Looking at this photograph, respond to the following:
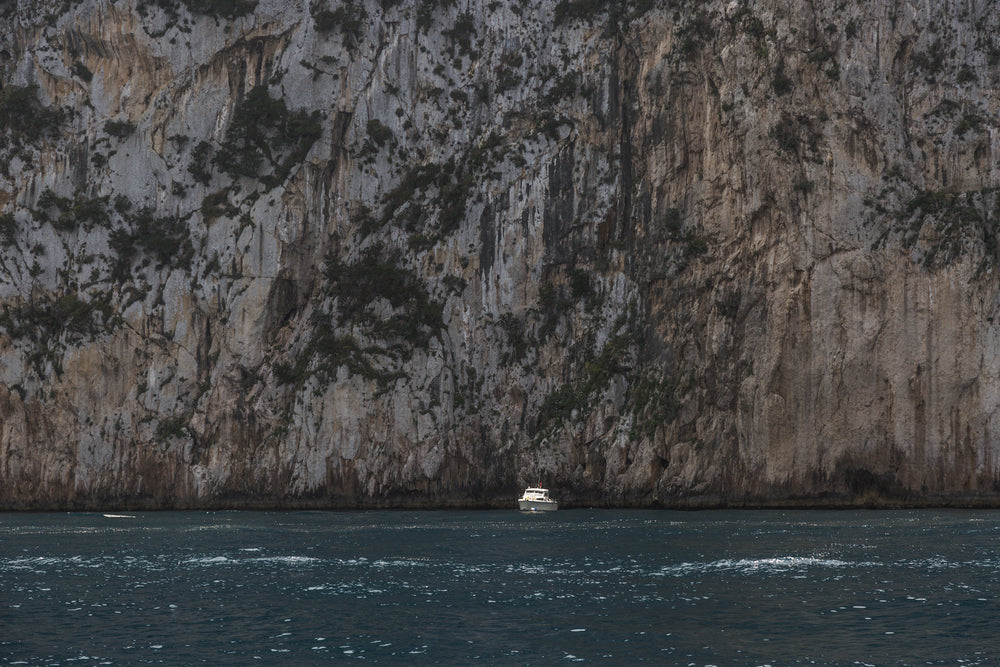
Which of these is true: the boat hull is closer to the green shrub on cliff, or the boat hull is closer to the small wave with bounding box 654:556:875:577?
the small wave with bounding box 654:556:875:577

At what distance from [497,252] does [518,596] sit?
2474 inches

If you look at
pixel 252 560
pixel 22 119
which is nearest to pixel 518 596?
pixel 252 560

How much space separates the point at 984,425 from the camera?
7169 cm

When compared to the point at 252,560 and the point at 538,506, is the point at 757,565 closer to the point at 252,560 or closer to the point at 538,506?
the point at 252,560

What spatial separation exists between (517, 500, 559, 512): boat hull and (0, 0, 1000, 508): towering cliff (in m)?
4.68

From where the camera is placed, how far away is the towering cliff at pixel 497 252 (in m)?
→ 76.2

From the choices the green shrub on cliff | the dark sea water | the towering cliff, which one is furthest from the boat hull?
the green shrub on cliff

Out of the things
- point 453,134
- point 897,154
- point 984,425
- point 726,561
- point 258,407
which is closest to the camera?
point 726,561

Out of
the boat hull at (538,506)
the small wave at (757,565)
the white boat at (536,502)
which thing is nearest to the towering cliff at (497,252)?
the white boat at (536,502)

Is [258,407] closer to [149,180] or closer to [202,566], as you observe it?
[149,180]

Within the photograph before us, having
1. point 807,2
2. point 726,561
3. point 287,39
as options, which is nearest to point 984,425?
point 807,2

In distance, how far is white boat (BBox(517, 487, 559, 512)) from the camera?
79062 mm

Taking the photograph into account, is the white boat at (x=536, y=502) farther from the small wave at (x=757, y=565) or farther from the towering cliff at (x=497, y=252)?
the small wave at (x=757, y=565)

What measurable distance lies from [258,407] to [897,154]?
53475 mm
